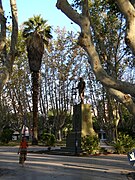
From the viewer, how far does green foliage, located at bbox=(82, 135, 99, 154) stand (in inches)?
906

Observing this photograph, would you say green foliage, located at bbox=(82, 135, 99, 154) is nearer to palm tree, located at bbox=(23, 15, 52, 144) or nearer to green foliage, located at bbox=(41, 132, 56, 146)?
green foliage, located at bbox=(41, 132, 56, 146)

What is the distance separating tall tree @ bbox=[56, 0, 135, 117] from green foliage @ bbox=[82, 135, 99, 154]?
1300 cm

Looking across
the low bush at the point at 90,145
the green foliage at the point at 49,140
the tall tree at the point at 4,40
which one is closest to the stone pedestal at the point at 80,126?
the low bush at the point at 90,145

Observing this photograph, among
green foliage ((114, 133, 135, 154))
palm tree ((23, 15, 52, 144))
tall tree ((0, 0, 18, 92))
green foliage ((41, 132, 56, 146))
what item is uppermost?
palm tree ((23, 15, 52, 144))

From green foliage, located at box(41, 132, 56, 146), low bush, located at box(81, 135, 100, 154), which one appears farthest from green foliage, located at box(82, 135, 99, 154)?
green foliage, located at box(41, 132, 56, 146)

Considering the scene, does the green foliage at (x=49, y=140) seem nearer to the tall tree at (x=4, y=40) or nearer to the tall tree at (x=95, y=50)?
the tall tree at (x=4, y=40)

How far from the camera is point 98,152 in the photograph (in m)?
23.5

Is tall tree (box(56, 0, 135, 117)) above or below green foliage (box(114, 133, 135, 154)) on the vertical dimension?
above

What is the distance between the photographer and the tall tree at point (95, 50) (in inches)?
352

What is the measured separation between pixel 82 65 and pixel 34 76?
9329 millimetres

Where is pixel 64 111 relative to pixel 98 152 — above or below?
above

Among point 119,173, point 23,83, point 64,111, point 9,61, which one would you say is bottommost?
point 119,173

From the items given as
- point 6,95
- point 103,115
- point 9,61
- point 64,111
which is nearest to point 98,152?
point 9,61

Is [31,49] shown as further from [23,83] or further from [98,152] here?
[98,152]
